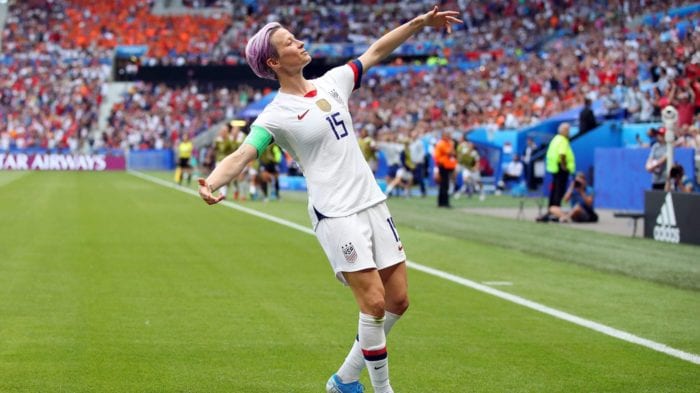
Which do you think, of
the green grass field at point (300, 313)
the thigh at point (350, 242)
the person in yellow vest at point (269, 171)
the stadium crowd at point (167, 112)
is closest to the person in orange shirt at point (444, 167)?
the person in yellow vest at point (269, 171)

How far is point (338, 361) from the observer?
8.08 meters

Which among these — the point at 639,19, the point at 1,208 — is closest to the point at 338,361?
the point at 1,208

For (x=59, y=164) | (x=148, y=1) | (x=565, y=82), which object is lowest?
(x=59, y=164)

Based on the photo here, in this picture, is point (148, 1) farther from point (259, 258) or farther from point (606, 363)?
point (606, 363)

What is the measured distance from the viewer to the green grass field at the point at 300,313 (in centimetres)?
755

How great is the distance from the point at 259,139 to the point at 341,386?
1560mm

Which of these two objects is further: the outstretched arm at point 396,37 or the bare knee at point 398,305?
the outstretched arm at point 396,37

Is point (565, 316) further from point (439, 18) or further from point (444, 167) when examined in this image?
point (444, 167)

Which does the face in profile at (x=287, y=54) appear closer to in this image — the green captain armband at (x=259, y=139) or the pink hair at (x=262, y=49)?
the pink hair at (x=262, y=49)

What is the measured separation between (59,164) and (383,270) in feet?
201

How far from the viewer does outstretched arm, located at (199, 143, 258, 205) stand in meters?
6.05

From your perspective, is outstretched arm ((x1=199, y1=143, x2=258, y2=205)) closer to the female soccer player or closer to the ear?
the female soccer player

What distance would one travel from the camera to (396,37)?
7.23 m

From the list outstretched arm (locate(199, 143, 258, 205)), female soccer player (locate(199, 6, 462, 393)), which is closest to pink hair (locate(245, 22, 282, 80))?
female soccer player (locate(199, 6, 462, 393))
